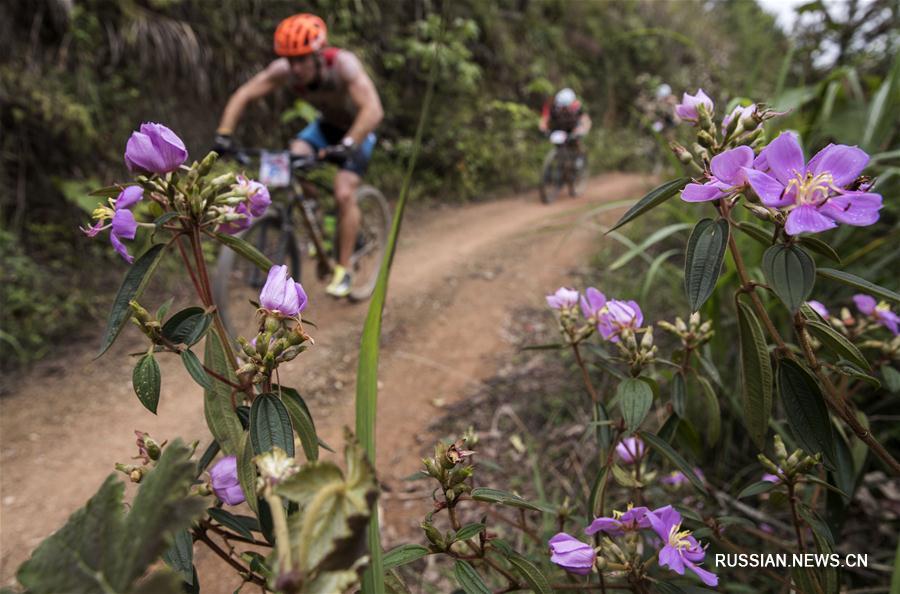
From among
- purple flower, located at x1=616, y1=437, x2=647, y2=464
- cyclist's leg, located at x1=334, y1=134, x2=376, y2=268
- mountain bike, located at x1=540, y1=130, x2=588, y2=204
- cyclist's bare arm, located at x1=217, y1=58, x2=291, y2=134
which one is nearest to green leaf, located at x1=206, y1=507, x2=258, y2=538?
purple flower, located at x1=616, y1=437, x2=647, y2=464

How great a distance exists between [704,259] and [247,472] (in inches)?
24.4

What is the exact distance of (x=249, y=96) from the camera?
3371 millimetres

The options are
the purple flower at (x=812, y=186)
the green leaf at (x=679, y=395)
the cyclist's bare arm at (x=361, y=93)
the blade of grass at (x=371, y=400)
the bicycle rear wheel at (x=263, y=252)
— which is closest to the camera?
the blade of grass at (x=371, y=400)

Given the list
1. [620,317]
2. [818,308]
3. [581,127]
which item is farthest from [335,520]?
[581,127]

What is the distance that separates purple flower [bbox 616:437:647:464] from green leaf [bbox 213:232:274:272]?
2.39 feet

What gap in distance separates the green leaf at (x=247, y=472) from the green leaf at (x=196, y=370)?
3.8 inches

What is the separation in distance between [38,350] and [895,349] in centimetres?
396

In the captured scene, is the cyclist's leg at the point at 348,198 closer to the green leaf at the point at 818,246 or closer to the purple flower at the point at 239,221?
the purple flower at the point at 239,221

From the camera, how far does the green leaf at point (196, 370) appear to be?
672 mm

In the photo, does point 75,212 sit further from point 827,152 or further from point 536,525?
point 827,152

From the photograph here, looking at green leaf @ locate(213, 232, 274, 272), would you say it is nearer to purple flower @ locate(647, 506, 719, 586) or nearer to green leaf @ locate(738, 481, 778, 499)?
purple flower @ locate(647, 506, 719, 586)

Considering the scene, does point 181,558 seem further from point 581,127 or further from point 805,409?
point 581,127

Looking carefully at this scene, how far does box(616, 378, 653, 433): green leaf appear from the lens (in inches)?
31.9

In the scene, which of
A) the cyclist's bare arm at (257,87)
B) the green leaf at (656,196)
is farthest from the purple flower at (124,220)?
the cyclist's bare arm at (257,87)
